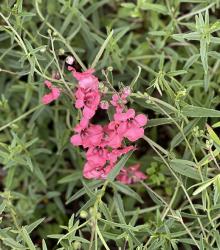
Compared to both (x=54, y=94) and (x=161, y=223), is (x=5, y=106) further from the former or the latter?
(x=161, y=223)

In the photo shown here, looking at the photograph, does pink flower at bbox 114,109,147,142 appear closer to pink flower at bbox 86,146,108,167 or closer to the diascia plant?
the diascia plant

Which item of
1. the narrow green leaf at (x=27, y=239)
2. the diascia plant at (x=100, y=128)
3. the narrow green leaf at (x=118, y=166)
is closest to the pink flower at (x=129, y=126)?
the diascia plant at (x=100, y=128)

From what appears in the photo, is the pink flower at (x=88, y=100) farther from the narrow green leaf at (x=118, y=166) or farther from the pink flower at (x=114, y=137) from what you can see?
the narrow green leaf at (x=118, y=166)

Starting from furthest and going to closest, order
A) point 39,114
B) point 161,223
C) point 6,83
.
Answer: point 6,83 → point 39,114 → point 161,223

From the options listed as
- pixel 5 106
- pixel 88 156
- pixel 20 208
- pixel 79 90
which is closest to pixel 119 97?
pixel 79 90

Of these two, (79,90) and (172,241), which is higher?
(79,90)

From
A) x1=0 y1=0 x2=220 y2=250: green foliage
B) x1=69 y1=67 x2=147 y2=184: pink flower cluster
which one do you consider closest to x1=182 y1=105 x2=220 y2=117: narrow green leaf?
x1=0 y1=0 x2=220 y2=250: green foliage

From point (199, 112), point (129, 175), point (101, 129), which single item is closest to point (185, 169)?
point (199, 112)
